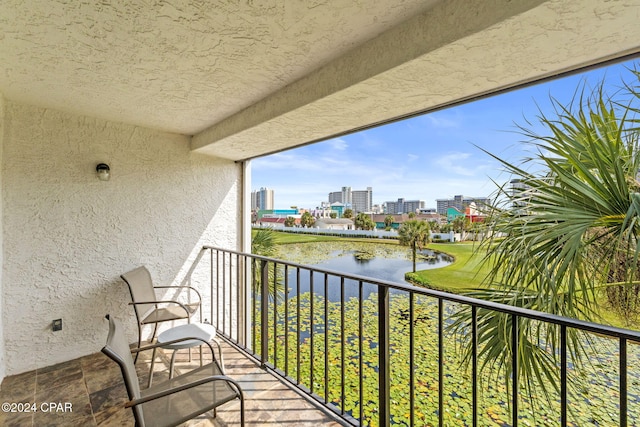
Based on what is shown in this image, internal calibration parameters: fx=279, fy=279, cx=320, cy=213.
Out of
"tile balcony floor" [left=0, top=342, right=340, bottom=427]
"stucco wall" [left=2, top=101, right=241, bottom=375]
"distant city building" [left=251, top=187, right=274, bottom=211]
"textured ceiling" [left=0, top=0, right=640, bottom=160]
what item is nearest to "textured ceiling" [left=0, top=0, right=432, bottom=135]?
"textured ceiling" [left=0, top=0, right=640, bottom=160]

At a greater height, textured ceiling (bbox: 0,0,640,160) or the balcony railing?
textured ceiling (bbox: 0,0,640,160)

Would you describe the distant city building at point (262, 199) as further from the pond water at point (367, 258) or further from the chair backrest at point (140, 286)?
the chair backrest at point (140, 286)

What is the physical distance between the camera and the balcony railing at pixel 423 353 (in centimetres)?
132

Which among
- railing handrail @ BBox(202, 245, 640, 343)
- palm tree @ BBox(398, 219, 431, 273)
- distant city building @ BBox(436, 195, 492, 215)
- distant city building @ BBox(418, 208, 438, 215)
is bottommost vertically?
railing handrail @ BBox(202, 245, 640, 343)

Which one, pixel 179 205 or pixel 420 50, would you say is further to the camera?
pixel 179 205

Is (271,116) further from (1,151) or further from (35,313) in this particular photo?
(35,313)

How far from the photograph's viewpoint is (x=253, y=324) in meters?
3.99

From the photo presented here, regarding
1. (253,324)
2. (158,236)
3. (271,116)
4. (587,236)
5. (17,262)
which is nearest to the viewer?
(587,236)

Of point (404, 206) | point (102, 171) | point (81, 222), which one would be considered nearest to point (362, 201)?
point (404, 206)

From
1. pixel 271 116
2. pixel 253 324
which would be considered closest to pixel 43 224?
pixel 271 116

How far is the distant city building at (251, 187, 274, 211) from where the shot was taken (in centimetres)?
429

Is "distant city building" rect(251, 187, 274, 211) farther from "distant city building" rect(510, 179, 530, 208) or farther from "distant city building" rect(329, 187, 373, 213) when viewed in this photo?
"distant city building" rect(510, 179, 530, 208)

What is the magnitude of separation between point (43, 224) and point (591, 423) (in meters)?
5.31

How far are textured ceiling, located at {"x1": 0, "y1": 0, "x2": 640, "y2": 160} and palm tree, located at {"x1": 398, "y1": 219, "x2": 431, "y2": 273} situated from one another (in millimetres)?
1253
